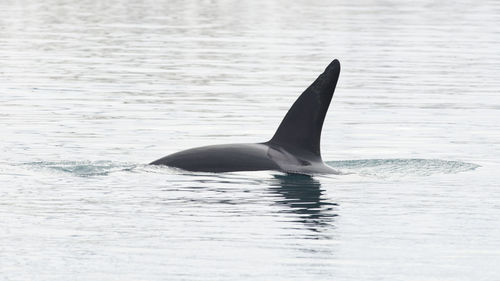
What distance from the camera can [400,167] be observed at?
896 inches

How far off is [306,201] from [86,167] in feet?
13.9

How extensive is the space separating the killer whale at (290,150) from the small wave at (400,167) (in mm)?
741

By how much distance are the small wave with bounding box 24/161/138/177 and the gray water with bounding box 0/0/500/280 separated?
0.05 meters

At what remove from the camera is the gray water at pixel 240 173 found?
15.2 meters

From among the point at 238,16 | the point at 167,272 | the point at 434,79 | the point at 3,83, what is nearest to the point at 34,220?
the point at 167,272

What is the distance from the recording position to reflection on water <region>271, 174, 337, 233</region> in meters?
17.5

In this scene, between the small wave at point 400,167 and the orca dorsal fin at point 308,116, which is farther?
the small wave at point 400,167

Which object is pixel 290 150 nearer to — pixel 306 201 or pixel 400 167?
pixel 400 167

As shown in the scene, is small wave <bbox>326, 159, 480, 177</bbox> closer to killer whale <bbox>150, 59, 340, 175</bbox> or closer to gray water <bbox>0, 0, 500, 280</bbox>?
gray water <bbox>0, 0, 500, 280</bbox>

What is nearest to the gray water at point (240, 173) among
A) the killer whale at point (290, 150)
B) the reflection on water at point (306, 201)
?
the reflection on water at point (306, 201)

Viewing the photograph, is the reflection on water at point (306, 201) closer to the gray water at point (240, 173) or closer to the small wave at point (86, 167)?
the gray water at point (240, 173)

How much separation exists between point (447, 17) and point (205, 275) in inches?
2657

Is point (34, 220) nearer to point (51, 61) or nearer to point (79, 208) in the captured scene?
point (79, 208)

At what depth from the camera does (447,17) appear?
80375mm
